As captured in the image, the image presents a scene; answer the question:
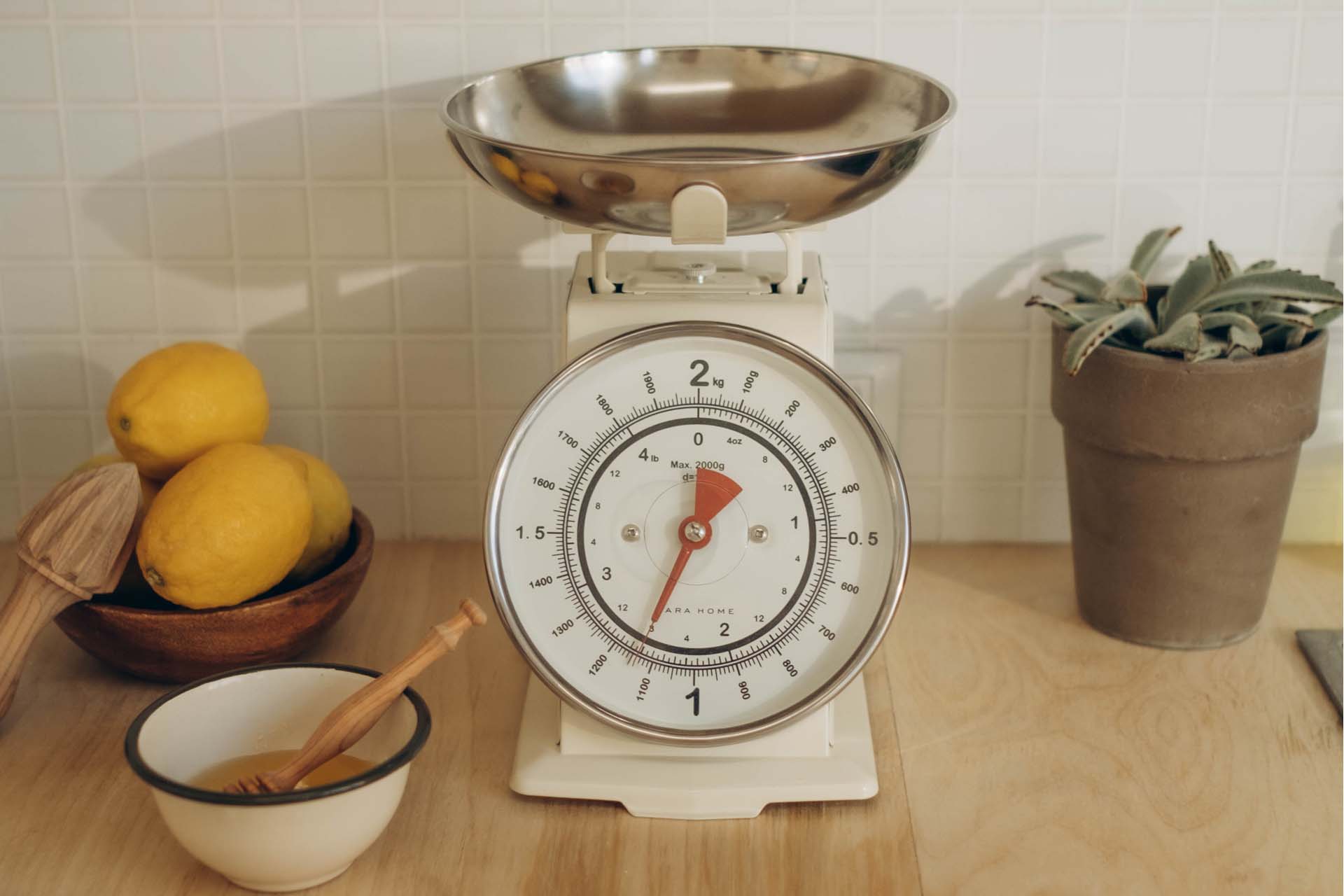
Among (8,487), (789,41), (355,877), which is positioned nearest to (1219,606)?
(789,41)

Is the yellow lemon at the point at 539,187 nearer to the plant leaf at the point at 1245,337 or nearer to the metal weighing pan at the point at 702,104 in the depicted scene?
the metal weighing pan at the point at 702,104

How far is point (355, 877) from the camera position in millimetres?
853

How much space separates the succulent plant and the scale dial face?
0.25 m

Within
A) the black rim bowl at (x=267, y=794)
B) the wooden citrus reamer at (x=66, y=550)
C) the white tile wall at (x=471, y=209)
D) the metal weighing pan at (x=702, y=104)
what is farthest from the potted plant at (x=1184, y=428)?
the wooden citrus reamer at (x=66, y=550)

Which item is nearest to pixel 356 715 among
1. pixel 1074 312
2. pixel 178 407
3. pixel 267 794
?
pixel 267 794

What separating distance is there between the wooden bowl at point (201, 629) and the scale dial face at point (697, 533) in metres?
0.21

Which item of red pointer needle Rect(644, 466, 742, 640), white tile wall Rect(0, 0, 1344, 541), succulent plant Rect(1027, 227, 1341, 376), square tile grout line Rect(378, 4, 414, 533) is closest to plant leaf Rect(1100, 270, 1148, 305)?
succulent plant Rect(1027, 227, 1341, 376)

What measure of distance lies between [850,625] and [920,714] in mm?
168

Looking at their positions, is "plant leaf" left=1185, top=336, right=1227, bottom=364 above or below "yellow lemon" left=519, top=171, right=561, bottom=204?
below

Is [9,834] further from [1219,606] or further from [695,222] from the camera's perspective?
[1219,606]

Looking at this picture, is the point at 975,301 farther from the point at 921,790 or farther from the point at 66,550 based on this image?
the point at 66,550

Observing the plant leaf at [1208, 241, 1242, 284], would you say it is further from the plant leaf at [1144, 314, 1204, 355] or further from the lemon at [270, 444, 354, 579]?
the lemon at [270, 444, 354, 579]

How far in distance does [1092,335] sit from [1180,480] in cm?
14

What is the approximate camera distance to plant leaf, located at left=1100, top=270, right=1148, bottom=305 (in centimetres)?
106
